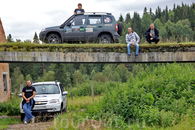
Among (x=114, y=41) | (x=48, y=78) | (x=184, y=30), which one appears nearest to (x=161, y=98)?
(x=114, y=41)

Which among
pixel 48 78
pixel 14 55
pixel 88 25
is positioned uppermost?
pixel 88 25

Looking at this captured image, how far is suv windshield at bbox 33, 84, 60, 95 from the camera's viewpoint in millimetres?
11125

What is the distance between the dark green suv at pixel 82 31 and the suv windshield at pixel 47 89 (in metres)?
3.19

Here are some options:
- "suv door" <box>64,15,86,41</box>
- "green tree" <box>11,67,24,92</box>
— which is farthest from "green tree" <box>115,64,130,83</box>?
"suv door" <box>64,15,86,41</box>

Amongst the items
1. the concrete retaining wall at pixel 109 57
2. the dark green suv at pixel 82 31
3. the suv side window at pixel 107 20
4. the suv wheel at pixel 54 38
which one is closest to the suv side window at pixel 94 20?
the dark green suv at pixel 82 31

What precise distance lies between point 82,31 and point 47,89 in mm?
4236

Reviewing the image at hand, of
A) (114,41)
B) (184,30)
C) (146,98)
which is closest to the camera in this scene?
(146,98)

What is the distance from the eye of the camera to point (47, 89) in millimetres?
11273

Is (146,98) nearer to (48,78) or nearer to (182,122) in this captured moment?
(182,122)

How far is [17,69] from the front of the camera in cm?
8244

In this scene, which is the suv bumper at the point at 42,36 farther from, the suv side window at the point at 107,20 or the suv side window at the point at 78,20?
the suv side window at the point at 107,20

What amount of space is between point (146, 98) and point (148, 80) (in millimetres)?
1361

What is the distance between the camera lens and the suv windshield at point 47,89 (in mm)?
11125

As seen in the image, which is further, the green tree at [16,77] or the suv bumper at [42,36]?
the green tree at [16,77]
